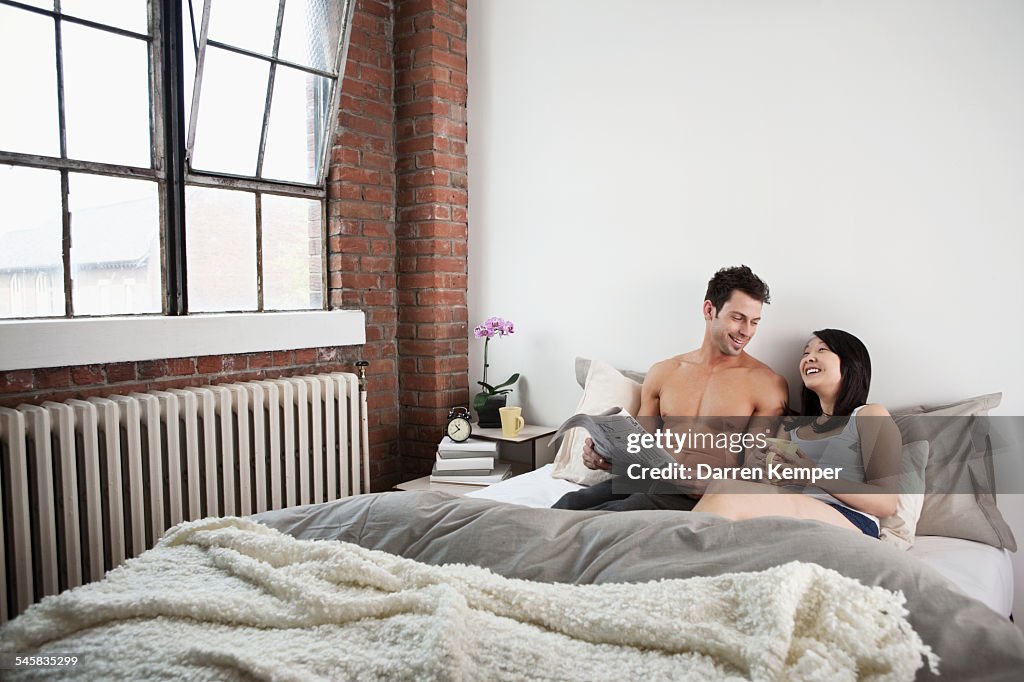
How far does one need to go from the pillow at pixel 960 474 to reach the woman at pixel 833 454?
163 millimetres

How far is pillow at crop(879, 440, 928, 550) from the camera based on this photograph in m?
2.15

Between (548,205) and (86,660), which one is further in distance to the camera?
(548,205)

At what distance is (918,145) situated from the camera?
2.55 m

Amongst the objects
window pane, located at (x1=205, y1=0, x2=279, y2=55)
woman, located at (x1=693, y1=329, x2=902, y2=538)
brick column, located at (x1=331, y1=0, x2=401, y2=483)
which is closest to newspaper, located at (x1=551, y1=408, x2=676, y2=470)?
woman, located at (x1=693, y1=329, x2=902, y2=538)

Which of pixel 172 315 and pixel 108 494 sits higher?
pixel 172 315

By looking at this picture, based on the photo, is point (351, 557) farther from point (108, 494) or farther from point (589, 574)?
point (108, 494)

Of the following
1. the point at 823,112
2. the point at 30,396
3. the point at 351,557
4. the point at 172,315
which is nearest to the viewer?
the point at 351,557

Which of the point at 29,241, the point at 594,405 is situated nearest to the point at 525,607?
the point at 594,405

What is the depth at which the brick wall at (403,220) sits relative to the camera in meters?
3.48

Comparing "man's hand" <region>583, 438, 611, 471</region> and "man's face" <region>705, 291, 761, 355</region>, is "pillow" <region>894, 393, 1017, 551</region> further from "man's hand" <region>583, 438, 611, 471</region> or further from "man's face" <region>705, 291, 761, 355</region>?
"man's hand" <region>583, 438, 611, 471</region>

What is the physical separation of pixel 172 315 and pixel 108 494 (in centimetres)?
71

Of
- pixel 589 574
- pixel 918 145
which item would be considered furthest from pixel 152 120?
pixel 918 145

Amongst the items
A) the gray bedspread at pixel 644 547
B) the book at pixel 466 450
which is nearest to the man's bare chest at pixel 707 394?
the book at pixel 466 450

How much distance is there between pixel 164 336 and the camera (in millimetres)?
2760
